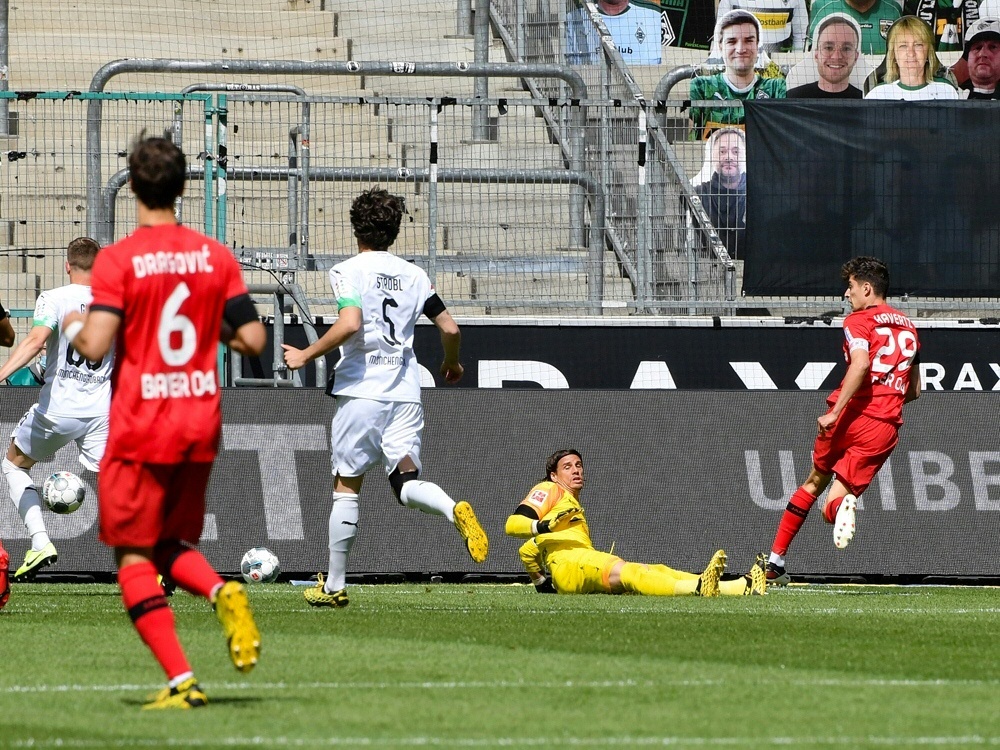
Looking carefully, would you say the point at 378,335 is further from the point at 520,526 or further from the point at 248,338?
the point at 248,338

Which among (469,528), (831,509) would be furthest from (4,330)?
(831,509)

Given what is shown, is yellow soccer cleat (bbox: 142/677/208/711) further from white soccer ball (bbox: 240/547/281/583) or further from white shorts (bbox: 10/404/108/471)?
white soccer ball (bbox: 240/547/281/583)

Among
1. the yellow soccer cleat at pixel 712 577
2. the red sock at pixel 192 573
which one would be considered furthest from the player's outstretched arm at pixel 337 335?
the red sock at pixel 192 573

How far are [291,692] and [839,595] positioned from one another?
608 centimetres

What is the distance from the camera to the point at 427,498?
32.1ft

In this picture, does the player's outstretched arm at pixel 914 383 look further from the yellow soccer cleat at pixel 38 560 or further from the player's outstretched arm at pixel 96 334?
the player's outstretched arm at pixel 96 334

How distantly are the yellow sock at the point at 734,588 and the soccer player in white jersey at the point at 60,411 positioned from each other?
4.13m

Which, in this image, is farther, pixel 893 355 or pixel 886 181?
pixel 886 181

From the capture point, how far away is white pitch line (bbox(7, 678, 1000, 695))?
6.44 meters

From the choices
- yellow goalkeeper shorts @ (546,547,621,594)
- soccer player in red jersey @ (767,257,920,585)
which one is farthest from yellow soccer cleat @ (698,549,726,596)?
soccer player in red jersey @ (767,257,920,585)

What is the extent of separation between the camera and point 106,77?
15.6 metres

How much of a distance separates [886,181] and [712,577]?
5.57m

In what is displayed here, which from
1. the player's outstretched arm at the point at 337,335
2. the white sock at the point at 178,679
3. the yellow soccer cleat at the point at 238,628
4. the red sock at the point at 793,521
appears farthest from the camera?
the red sock at the point at 793,521

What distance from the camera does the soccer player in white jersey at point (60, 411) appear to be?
1086cm
